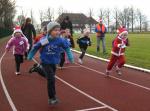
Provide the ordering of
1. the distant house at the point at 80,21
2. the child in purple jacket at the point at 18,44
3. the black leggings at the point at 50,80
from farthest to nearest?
the distant house at the point at 80,21 → the child in purple jacket at the point at 18,44 → the black leggings at the point at 50,80

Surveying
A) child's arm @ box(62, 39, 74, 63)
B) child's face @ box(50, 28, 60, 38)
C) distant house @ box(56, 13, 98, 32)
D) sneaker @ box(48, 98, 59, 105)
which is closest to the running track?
sneaker @ box(48, 98, 59, 105)

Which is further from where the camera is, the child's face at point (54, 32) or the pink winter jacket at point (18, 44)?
the pink winter jacket at point (18, 44)

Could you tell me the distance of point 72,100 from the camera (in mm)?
9141

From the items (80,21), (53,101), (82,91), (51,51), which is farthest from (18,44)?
(80,21)

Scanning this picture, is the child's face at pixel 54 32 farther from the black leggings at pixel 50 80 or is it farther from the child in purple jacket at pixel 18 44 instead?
the child in purple jacket at pixel 18 44

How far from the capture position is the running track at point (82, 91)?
27.9 feet

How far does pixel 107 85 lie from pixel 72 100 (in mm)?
2355

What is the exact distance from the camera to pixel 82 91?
33.6ft

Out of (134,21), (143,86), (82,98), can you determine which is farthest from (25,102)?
(134,21)

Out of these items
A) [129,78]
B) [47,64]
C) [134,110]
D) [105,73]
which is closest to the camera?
[134,110]

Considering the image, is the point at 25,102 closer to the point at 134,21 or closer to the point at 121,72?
the point at 121,72

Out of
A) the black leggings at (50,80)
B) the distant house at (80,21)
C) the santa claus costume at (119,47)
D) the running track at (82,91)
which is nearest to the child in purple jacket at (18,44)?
the running track at (82,91)

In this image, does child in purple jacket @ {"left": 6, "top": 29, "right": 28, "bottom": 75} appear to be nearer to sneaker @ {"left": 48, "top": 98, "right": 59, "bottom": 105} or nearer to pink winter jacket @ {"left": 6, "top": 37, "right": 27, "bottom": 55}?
pink winter jacket @ {"left": 6, "top": 37, "right": 27, "bottom": 55}

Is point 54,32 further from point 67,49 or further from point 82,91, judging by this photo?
point 82,91
